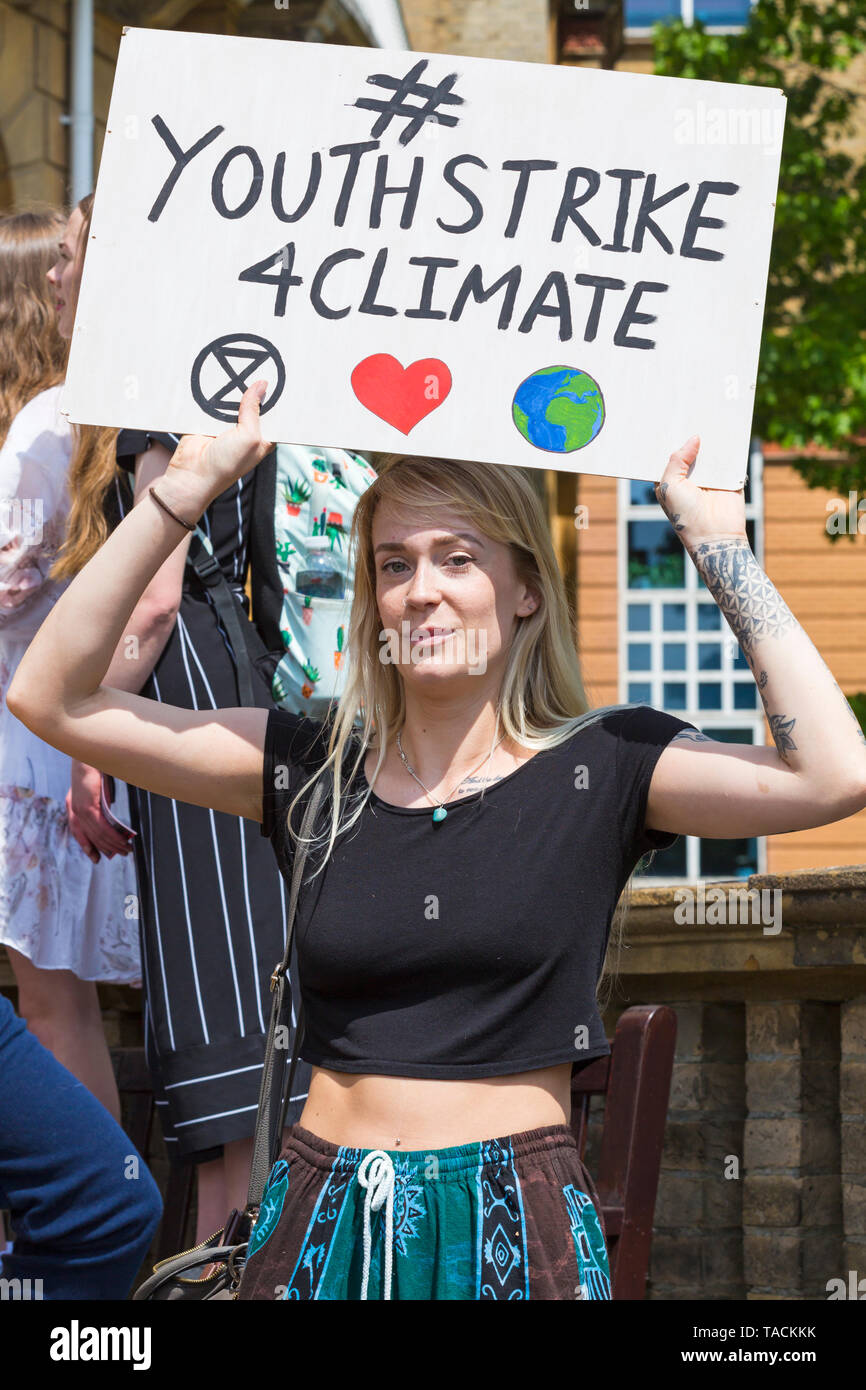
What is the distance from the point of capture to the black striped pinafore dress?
3074mm

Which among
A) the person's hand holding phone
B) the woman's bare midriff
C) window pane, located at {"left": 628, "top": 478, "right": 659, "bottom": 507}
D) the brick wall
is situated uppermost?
the brick wall

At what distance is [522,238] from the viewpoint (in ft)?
8.07

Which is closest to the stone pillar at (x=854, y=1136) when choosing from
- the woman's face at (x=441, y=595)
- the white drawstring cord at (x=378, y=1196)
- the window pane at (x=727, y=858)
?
the woman's face at (x=441, y=595)

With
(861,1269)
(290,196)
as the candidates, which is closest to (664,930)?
(861,1269)

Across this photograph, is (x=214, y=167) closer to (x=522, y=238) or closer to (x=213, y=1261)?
(x=522, y=238)

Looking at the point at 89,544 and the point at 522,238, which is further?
the point at 89,544

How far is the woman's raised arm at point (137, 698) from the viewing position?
240 cm

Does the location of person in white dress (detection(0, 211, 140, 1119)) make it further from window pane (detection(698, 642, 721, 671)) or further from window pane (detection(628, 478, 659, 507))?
window pane (detection(698, 642, 721, 671))

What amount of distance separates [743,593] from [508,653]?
0.39 meters

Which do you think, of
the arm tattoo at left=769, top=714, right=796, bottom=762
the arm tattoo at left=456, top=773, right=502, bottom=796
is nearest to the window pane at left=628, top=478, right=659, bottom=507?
the arm tattoo at left=456, top=773, right=502, bottom=796

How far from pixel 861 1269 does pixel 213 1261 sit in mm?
1263

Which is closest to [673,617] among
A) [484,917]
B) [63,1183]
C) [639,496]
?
[639,496]

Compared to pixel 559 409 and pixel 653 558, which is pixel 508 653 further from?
pixel 653 558

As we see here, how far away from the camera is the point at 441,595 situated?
7.73 feet
